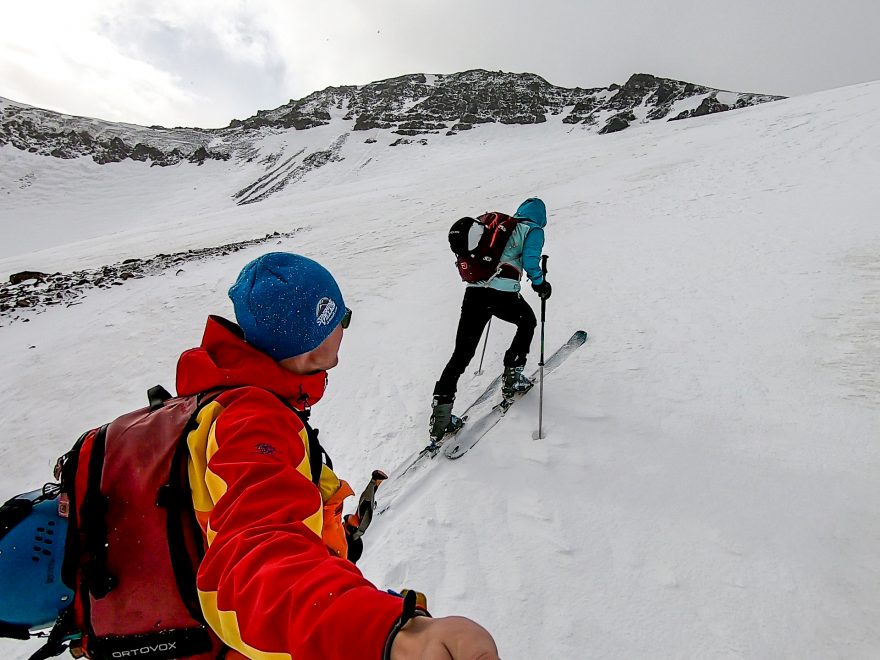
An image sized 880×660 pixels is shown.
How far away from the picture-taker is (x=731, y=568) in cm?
246

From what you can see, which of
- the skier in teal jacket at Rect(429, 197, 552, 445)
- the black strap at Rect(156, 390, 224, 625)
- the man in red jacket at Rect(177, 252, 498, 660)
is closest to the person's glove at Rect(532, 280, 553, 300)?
the skier in teal jacket at Rect(429, 197, 552, 445)

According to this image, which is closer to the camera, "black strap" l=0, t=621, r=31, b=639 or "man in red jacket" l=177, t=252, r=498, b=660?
"man in red jacket" l=177, t=252, r=498, b=660

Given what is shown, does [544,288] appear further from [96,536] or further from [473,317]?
[96,536]

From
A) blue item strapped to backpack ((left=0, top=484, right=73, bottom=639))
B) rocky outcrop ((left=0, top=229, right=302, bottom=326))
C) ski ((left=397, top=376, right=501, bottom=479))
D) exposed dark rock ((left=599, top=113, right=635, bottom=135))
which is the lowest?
ski ((left=397, top=376, right=501, bottom=479))

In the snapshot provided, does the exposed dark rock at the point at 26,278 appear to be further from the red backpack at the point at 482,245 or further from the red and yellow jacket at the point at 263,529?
the red and yellow jacket at the point at 263,529

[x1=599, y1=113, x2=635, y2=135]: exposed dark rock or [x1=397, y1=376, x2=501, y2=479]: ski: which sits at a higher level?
[x1=599, y1=113, x2=635, y2=135]: exposed dark rock

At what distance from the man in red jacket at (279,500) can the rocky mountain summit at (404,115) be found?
61.8 metres

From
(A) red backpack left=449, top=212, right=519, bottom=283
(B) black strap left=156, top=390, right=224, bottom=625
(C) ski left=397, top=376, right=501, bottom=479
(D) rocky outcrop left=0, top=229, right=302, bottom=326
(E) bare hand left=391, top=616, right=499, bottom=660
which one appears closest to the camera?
(E) bare hand left=391, top=616, right=499, bottom=660

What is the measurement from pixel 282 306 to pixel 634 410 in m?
3.39

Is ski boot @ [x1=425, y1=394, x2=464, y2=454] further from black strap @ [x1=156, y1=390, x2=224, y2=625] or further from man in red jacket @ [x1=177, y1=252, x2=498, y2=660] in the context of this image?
black strap @ [x1=156, y1=390, x2=224, y2=625]

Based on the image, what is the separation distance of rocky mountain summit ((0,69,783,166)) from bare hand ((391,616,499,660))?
62.8 meters

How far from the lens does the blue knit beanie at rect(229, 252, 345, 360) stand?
1.49m

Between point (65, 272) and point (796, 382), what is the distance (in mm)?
17565

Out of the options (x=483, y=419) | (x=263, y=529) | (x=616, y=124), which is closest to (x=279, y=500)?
(x=263, y=529)
